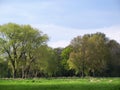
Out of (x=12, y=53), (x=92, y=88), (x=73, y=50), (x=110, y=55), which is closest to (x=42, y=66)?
(x=12, y=53)

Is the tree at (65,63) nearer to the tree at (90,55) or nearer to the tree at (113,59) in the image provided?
the tree at (90,55)

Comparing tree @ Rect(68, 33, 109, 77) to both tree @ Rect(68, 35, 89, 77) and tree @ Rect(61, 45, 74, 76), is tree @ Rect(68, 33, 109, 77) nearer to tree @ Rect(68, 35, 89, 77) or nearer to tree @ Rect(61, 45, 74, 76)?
tree @ Rect(68, 35, 89, 77)

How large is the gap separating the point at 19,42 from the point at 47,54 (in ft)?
16.9

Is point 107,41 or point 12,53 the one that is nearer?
point 12,53

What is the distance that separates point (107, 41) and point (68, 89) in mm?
40380

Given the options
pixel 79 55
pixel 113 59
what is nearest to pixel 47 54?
pixel 79 55

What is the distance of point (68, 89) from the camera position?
61.9 feet

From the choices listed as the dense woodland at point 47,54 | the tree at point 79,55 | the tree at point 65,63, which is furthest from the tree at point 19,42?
the tree at point 65,63

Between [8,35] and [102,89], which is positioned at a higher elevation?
[8,35]

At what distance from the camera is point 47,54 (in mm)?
49281

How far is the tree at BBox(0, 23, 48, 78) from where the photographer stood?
47.0 metres

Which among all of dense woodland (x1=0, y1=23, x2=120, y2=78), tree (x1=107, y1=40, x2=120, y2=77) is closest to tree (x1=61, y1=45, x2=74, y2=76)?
dense woodland (x1=0, y1=23, x2=120, y2=78)

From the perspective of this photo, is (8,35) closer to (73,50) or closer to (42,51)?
(42,51)

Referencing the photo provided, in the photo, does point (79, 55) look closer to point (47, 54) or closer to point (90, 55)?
point (90, 55)
